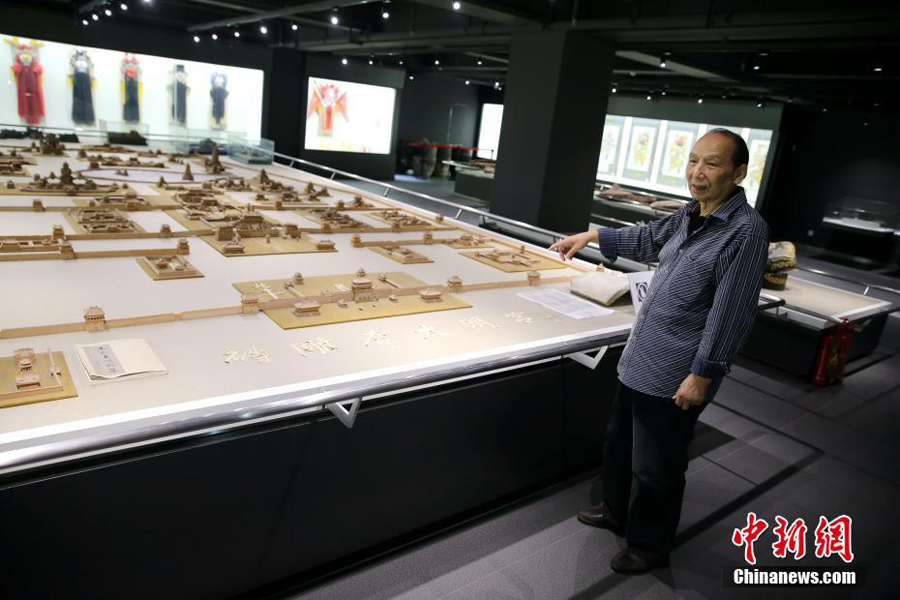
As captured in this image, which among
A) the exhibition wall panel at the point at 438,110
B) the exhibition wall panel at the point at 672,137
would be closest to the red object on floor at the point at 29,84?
the exhibition wall panel at the point at 438,110

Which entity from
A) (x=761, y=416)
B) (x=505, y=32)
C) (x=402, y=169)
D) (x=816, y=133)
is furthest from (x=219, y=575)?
(x=402, y=169)

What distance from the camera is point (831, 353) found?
5.42 meters

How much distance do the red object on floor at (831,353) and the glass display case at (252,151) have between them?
8.05 meters

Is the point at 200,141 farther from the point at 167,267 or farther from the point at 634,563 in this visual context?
the point at 634,563

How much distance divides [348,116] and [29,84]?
291 inches

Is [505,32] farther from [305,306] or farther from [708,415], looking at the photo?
[305,306]

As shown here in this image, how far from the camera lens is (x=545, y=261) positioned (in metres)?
4.81

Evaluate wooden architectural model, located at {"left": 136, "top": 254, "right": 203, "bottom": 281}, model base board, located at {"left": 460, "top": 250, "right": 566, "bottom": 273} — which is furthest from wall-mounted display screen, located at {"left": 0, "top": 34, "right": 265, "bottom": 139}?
wooden architectural model, located at {"left": 136, "top": 254, "right": 203, "bottom": 281}

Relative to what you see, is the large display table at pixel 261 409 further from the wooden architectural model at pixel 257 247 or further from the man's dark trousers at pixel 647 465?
the man's dark trousers at pixel 647 465

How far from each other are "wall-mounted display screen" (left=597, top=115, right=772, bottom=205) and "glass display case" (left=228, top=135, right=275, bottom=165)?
8198 millimetres

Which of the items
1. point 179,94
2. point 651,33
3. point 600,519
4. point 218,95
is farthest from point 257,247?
point 218,95

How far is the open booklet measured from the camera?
217 cm

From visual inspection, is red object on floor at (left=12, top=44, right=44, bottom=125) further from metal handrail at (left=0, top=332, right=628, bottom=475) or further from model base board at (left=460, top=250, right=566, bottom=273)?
metal handrail at (left=0, top=332, right=628, bottom=475)

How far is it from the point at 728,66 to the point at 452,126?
1221 cm
